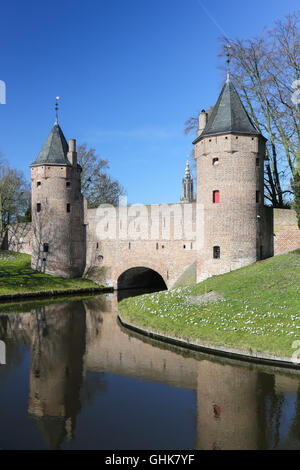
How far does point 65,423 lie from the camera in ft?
25.0

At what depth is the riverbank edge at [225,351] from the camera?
1043 cm

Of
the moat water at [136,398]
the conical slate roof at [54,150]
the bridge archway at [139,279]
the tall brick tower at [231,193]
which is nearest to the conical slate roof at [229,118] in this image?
the tall brick tower at [231,193]

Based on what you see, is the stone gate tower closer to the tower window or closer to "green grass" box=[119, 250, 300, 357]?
"green grass" box=[119, 250, 300, 357]

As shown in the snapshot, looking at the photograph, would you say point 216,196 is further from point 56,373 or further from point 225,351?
point 56,373

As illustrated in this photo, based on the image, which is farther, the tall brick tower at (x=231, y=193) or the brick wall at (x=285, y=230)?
the brick wall at (x=285, y=230)

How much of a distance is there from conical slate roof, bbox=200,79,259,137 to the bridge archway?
1066cm

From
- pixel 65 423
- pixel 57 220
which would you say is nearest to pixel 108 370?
pixel 65 423

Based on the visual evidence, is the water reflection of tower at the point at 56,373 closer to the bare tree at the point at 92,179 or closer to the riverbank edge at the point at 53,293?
the riverbank edge at the point at 53,293

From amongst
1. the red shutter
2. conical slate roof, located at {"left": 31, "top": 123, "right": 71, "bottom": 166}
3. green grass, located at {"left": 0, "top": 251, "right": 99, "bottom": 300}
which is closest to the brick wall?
the red shutter

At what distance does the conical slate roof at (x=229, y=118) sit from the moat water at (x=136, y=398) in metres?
10.1

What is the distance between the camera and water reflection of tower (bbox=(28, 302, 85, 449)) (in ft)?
25.1

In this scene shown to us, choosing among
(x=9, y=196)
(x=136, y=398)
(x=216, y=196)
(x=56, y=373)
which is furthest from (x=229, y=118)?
(x=9, y=196)
